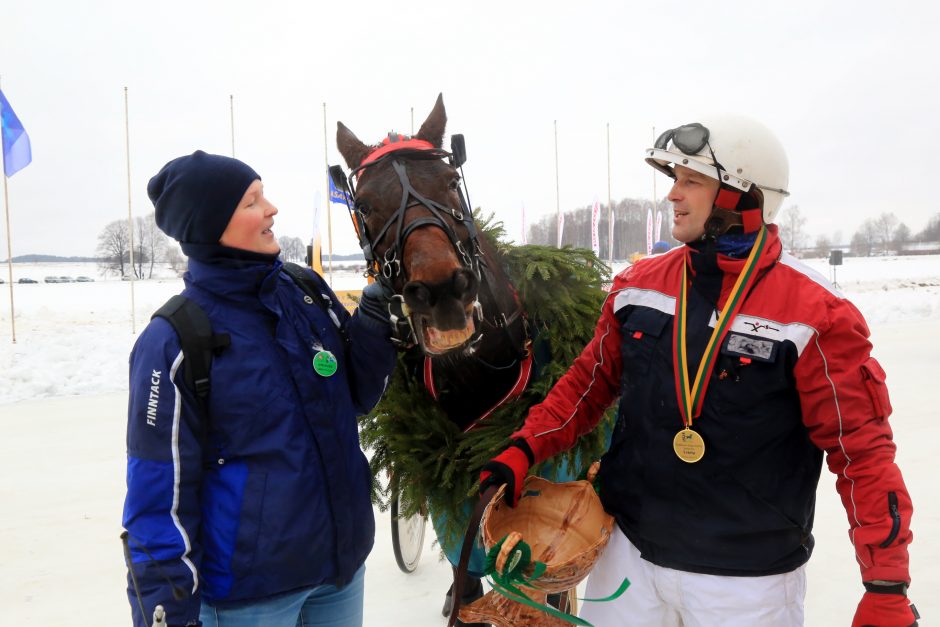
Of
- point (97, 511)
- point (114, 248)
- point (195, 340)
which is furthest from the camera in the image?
point (114, 248)

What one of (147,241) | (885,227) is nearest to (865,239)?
(885,227)

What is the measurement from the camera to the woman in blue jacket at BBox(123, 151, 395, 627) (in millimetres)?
1488

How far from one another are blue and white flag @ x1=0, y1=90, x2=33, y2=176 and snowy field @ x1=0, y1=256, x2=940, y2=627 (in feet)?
10.9

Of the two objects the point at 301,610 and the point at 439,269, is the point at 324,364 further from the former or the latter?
the point at 301,610

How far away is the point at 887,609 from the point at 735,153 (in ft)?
3.90

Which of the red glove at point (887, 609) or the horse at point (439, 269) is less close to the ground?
the horse at point (439, 269)

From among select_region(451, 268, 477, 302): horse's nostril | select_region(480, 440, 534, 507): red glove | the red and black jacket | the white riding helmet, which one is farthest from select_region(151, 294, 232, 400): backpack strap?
the white riding helmet

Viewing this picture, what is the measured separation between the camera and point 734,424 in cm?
164

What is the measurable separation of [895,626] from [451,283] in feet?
4.39

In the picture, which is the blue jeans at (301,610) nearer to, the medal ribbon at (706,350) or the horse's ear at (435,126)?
the medal ribbon at (706,350)

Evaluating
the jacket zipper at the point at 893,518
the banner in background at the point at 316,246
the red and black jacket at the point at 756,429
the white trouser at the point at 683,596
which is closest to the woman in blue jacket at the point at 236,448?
the red and black jacket at the point at 756,429

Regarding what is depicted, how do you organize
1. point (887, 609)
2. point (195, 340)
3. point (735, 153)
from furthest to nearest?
point (735, 153), point (195, 340), point (887, 609)

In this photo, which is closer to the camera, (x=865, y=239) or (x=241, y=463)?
(x=241, y=463)

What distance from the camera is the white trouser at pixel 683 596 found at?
166cm
